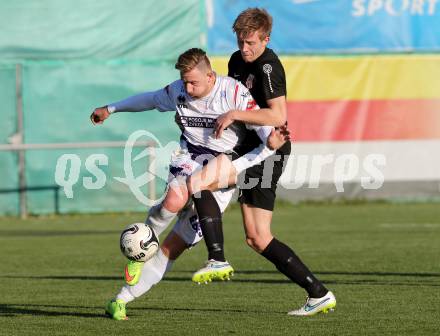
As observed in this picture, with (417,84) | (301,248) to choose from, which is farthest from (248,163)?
(417,84)

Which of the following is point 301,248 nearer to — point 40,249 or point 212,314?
point 40,249

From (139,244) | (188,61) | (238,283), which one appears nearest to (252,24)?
(188,61)

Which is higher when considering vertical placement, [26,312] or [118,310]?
[118,310]

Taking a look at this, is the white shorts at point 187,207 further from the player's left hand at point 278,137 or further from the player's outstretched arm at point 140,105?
the player's left hand at point 278,137

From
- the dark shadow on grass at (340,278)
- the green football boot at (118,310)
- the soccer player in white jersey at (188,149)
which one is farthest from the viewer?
the dark shadow on grass at (340,278)

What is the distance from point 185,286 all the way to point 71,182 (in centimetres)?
799

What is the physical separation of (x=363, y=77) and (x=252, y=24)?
11.4 meters

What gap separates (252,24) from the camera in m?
7.28

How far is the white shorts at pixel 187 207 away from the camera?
7.43 m

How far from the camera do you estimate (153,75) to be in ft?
57.2

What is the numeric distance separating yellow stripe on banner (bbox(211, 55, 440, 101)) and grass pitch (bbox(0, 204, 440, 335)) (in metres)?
2.76

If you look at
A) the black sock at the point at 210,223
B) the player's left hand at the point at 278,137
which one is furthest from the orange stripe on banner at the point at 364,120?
the black sock at the point at 210,223

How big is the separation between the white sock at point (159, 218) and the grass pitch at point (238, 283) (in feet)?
2.09

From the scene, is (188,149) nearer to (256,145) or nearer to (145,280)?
(256,145)
